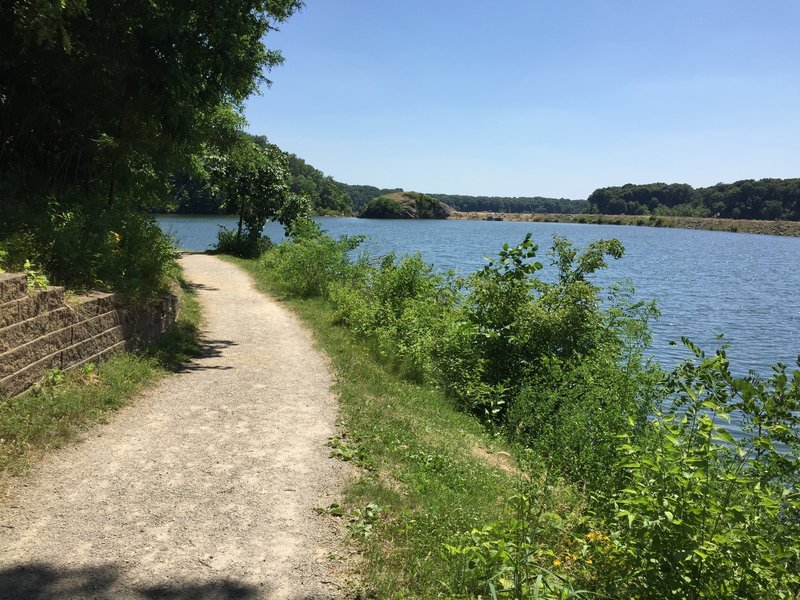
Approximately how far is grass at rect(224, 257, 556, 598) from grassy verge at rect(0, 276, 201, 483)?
8.97 feet

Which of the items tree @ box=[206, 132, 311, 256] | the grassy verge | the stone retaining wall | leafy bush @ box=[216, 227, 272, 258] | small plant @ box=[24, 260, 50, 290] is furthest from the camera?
leafy bush @ box=[216, 227, 272, 258]

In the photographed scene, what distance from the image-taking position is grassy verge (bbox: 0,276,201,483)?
5312 millimetres

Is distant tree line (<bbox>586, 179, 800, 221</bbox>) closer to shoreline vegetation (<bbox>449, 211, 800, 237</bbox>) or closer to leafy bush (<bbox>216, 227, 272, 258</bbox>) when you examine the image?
shoreline vegetation (<bbox>449, 211, 800, 237</bbox>)

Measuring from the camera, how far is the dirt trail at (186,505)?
12.5ft

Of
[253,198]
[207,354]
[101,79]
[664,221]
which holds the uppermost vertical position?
[101,79]

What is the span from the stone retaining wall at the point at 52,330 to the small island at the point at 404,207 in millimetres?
140038

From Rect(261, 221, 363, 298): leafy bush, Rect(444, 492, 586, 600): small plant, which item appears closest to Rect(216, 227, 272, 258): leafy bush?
Rect(261, 221, 363, 298): leafy bush

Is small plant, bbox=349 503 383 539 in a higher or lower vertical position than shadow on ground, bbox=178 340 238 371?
higher

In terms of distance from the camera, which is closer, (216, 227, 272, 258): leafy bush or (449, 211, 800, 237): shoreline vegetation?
(216, 227, 272, 258): leafy bush

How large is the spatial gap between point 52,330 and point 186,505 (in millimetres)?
3324

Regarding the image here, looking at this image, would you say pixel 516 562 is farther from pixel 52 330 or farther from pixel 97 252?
pixel 97 252

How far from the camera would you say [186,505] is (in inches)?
191

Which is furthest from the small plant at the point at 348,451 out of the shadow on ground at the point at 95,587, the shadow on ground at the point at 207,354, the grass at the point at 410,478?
the shadow on ground at the point at 207,354

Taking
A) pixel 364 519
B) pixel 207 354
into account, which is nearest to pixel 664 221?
pixel 207 354
